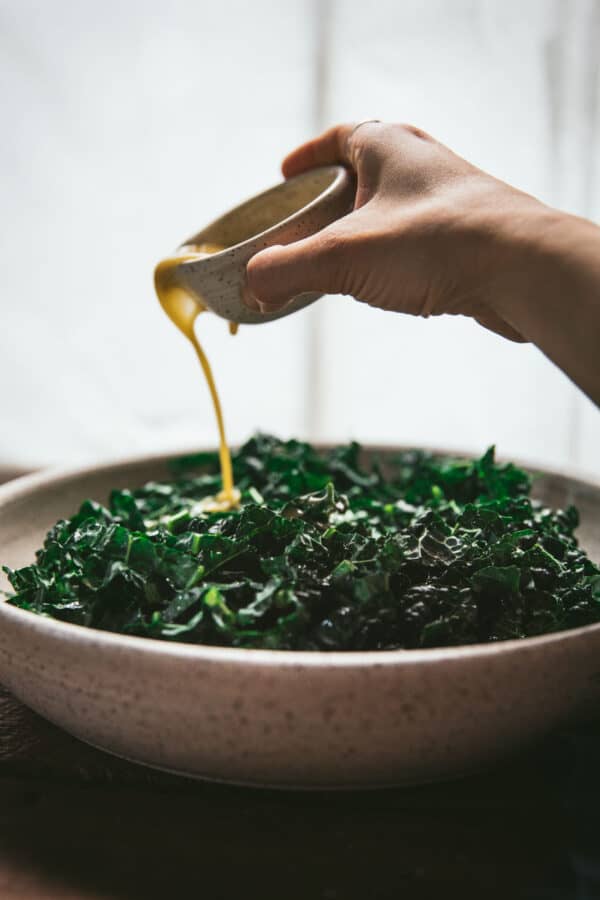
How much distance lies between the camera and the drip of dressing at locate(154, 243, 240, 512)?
1.79 metres

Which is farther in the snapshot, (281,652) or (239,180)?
(239,180)

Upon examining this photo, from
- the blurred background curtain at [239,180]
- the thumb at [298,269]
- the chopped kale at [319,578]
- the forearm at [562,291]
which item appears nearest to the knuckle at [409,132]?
the thumb at [298,269]

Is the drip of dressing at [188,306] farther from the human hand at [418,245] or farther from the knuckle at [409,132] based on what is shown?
the knuckle at [409,132]

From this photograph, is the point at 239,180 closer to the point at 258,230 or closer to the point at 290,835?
the point at 258,230

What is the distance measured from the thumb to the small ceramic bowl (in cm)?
10

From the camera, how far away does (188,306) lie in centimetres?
187

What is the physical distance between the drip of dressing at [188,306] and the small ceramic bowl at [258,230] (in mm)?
35

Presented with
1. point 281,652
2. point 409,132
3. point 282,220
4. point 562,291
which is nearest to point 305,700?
point 281,652

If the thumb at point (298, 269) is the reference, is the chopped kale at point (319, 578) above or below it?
below

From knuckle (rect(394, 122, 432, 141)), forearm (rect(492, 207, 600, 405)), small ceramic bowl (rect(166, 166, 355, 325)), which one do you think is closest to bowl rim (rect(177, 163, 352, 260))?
small ceramic bowl (rect(166, 166, 355, 325))

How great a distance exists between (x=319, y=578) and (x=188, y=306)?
0.80m

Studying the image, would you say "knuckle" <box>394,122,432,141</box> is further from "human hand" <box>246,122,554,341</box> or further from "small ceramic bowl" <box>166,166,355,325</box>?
"small ceramic bowl" <box>166,166,355,325</box>

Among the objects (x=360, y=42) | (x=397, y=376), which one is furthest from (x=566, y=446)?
(x=360, y=42)

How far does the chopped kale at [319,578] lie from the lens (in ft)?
4.11
